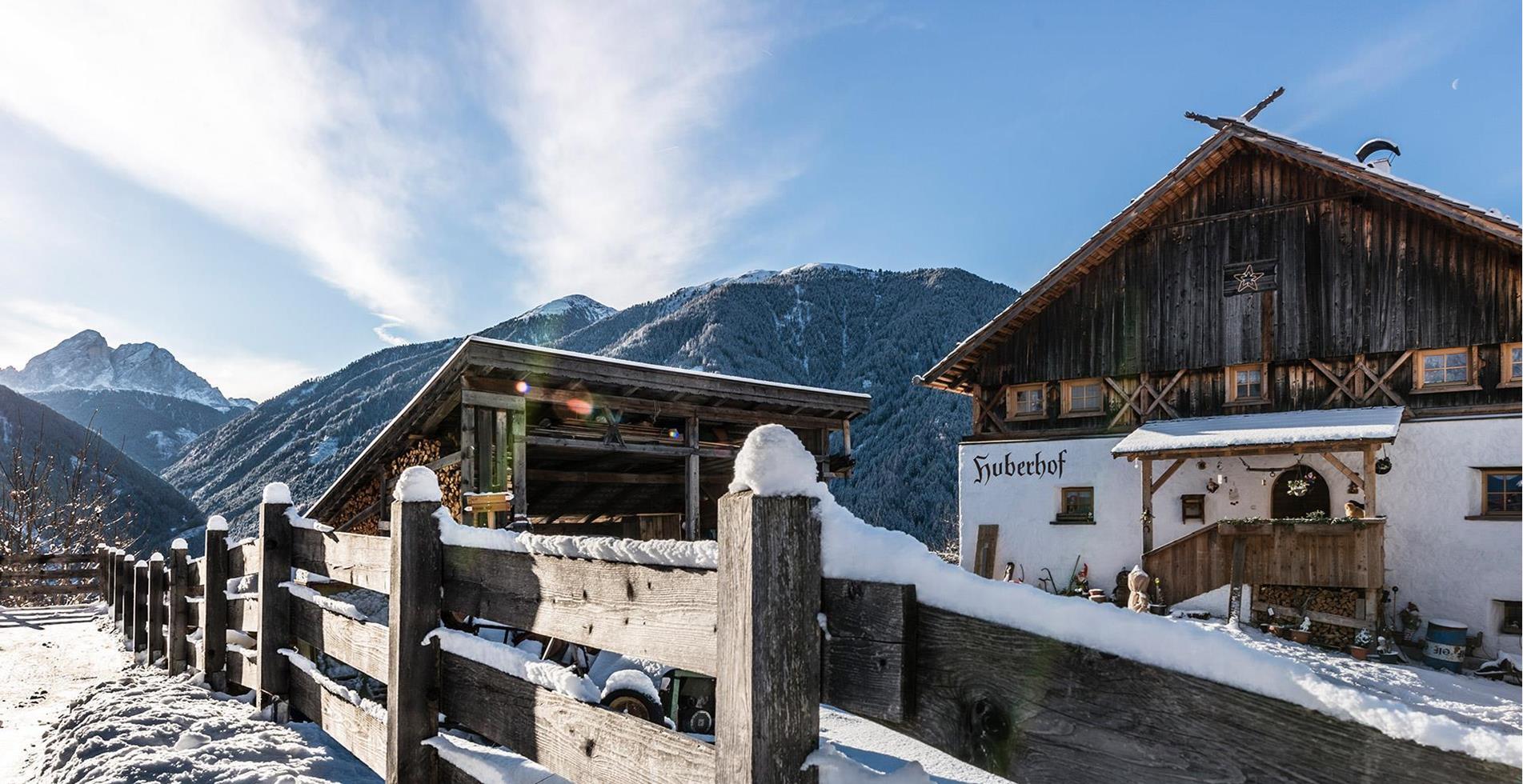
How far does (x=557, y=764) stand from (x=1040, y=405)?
14.8m

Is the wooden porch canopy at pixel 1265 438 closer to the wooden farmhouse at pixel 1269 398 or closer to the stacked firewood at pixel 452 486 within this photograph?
the wooden farmhouse at pixel 1269 398

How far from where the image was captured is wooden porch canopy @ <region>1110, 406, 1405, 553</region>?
11.1 metres

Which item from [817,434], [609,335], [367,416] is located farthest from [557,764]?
[609,335]

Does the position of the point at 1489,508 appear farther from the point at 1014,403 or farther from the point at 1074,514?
the point at 1014,403

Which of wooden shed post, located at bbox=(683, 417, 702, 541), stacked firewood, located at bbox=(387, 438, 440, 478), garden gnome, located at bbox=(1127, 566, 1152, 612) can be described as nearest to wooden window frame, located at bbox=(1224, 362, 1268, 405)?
garden gnome, located at bbox=(1127, 566, 1152, 612)

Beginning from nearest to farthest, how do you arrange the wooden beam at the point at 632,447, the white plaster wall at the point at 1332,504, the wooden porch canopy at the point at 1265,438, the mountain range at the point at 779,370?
the wooden beam at the point at 632,447 → the wooden porch canopy at the point at 1265,438 → the white plaster wall at the point at 1332,504 → the mountain range at the point at 779,370

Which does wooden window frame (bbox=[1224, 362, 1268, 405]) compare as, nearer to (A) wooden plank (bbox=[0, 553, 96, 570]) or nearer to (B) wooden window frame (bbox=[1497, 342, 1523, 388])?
(B) wooden window frame (bbox=[1497, 342, 1523, 388])

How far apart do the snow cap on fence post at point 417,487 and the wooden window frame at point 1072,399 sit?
14216 mm

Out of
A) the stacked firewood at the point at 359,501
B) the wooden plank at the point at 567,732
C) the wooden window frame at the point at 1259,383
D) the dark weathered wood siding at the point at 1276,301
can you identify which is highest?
the dark weathered wood siding at the point at 1276,301

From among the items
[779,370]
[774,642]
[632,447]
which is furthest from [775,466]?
[779,370]

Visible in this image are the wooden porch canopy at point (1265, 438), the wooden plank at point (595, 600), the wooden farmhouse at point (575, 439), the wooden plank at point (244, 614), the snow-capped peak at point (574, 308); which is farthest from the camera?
the snow-capped peak at point (574, 308)

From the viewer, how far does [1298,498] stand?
44.8ft

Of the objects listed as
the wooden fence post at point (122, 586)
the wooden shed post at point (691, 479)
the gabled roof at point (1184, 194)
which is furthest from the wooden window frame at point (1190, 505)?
the wooden fence post at point (122, 586)

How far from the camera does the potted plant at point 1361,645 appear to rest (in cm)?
1036
